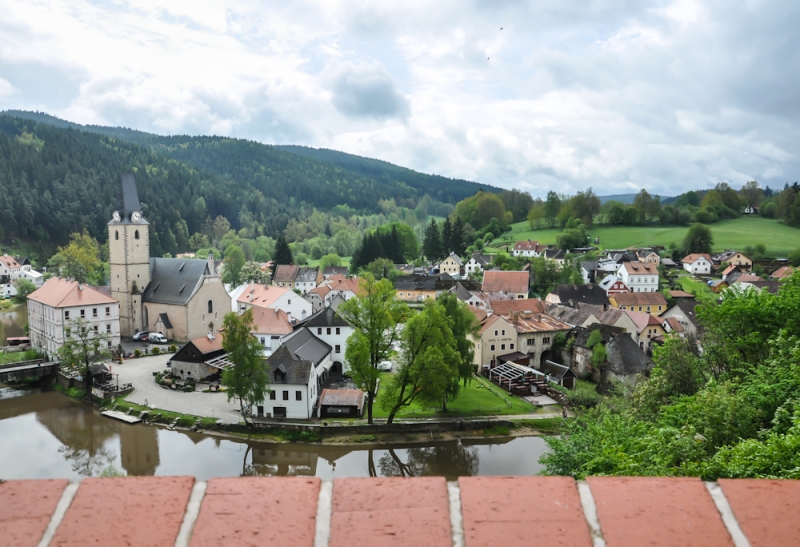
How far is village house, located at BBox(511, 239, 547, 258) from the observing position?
84938mm

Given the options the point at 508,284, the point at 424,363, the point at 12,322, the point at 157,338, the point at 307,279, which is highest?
the point at 508,284

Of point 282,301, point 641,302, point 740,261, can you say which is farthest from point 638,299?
point 282,301

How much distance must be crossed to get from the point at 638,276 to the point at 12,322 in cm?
6482

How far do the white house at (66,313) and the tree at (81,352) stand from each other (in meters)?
1.77

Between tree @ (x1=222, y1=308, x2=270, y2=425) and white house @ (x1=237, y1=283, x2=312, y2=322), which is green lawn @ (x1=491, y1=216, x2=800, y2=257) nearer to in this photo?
white house @ (x1=237, y1=283, x2=312, y2=322)

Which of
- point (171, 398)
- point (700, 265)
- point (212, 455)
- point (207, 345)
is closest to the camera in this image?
point (212, 455)

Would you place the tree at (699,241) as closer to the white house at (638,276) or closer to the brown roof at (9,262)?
the white house at (638,276)

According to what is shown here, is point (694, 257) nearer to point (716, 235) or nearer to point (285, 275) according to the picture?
point (716, 235)

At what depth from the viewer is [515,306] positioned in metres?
44.4

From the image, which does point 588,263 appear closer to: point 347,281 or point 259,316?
point 347,281

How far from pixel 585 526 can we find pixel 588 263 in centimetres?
7281

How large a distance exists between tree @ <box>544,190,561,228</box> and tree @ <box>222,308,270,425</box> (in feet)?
294

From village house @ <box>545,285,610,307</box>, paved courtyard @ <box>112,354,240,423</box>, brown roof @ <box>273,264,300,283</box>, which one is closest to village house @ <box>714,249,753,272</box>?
village house @ <box>545,285,610,307</box>

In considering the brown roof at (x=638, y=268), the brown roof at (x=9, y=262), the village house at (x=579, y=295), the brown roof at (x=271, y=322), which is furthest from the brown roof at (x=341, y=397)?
the brown roof at (x=9, y=262)
